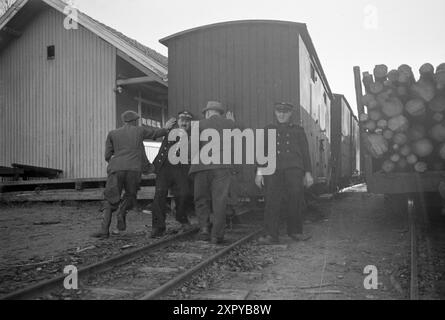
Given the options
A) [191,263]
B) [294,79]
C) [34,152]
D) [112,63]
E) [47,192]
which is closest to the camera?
[191,263]

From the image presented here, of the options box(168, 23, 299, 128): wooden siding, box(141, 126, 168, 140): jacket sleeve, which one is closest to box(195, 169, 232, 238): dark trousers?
box(141, 126, 168, 140): jacket sleeve

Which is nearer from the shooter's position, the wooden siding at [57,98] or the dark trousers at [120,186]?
the dark trousers at [120,186]

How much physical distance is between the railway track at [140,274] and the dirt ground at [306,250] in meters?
0.40

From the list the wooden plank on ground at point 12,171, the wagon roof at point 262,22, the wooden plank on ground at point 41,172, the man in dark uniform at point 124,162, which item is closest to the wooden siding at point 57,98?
the wooden plank on ground at point 41,172

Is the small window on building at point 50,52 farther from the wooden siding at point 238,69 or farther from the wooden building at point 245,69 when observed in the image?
the wooden siding at point 238,69

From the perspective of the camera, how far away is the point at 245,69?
24.6 feet

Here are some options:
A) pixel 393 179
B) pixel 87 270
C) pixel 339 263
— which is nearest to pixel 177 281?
pixel 87 270

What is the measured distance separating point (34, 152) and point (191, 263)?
1051 cm

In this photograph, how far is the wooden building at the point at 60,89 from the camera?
12688mm

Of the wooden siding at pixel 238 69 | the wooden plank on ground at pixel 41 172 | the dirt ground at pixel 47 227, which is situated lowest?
the dirt ground at pixel 47 227

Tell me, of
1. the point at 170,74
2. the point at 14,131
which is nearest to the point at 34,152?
the point at 14,131

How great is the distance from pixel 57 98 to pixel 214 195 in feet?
30.7
